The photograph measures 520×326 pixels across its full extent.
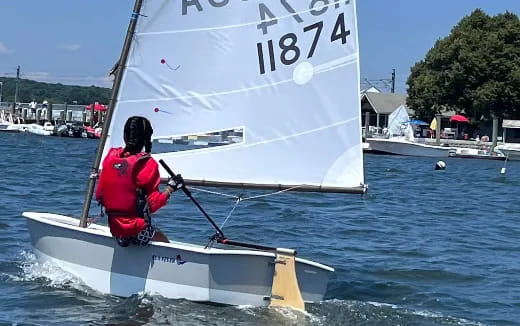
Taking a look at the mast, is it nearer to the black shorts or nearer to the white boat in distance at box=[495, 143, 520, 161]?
the black shorts

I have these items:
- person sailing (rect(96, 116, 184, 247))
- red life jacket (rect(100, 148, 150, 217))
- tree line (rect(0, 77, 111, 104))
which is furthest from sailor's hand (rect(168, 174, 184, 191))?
tree line (rect(0, 77, 111, 104))

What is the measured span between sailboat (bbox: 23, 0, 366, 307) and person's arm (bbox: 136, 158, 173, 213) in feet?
1.87

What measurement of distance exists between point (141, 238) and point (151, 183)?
497mm

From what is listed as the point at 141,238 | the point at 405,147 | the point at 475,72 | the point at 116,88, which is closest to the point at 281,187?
the point at 141,238

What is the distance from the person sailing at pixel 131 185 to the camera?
6.82 m

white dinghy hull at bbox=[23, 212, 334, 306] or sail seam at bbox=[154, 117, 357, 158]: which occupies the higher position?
sail seam at bbox=[154, 117, 357, 158]

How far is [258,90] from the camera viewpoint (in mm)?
7551

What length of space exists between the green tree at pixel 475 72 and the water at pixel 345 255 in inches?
1154

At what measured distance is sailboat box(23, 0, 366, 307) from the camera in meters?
7.29

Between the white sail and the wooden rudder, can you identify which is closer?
the wooden rudder

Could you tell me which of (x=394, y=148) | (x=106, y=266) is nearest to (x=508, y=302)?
(x=106, y=266)

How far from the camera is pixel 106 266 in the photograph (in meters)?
7.34

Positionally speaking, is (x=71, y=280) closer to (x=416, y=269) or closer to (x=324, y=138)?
(x=324, y=138)

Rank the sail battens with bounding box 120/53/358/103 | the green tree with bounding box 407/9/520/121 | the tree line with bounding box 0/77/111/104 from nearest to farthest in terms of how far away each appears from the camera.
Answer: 1. the sail battens with bounding box 120/53/358/103
2. the green tree with bounding box 407/9/520/121
3. the tree line with bounding box 0/77/111/104
